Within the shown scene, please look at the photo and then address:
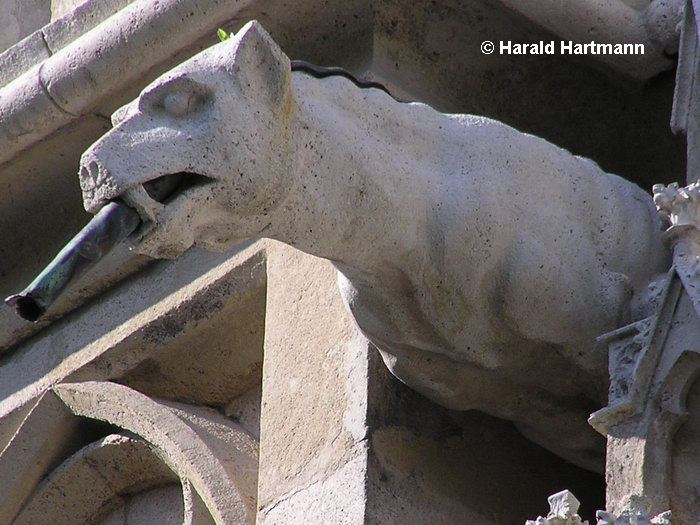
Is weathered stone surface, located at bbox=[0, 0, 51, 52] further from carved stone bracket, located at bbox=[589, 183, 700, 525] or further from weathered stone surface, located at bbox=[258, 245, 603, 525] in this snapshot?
carved stone bracket, located at bbox=[589, 183, 700, 525]

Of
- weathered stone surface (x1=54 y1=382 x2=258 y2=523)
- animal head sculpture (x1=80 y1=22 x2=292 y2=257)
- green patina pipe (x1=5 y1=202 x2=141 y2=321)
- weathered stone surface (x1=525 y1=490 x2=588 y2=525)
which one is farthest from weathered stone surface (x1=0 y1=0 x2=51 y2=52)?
weathered stone surface (x1=525 y1=490 x2=588 y2=525)

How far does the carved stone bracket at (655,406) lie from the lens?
9.01 feet

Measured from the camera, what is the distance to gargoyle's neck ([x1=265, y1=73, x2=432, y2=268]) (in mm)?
2828

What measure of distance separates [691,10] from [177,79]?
Answer: 88cm

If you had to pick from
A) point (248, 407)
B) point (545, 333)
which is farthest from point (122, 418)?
point (545, 333)

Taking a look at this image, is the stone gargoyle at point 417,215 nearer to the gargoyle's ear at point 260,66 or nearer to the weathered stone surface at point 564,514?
the gargoyle's ear at point 260,66

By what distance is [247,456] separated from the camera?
11.8 feet

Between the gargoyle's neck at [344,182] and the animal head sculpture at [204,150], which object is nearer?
the animal head sculpture at [204,150]

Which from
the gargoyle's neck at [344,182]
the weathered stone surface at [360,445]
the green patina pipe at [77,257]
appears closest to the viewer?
the green patina pipe at [77,257]

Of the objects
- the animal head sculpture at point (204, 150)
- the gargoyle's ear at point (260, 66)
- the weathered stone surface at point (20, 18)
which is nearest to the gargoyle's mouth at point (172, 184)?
the animal head sculpture at point (204, 150)

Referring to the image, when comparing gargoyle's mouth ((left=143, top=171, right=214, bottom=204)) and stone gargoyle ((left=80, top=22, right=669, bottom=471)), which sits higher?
stone gargoyle ((left=80, top=22, right=669, bottom=471))

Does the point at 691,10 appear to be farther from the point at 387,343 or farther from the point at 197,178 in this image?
the point at 197,178

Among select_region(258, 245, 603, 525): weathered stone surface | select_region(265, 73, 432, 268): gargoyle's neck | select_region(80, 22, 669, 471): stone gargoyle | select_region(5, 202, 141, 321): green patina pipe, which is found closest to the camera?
select_region(5, 202, 141, 321): green patina pipe

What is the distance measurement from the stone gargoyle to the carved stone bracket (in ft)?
0.54
